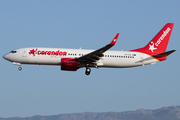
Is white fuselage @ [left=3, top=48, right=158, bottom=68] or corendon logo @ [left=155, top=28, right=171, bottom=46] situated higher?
corendon logo @ [left=155, top=28, right=171, bottom=46]

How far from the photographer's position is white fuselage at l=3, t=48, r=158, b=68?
5814 cm

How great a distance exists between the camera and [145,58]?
6175 cm

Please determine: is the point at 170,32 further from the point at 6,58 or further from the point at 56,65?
the point at 6,58

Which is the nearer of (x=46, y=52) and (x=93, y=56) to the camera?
(x=93, y=56)

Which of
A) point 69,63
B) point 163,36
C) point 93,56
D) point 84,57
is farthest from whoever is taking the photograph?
point 163,36

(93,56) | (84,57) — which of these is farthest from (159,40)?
(84,57)

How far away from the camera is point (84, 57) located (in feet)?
188

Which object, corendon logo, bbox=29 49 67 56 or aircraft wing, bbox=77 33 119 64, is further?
corendon logo, bbox=29 49 67 56

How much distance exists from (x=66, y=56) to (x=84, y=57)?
11.4ft

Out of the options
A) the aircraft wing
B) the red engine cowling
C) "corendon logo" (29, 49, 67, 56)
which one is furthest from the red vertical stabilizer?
"corendon logo" (29, 49, 67, 56)

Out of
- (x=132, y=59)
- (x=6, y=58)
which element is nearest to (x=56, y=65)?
(x=6, y=58)

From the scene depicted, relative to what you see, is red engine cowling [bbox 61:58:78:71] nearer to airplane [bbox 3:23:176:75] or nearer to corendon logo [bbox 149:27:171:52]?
airplane [bbox 3:23:176:75]

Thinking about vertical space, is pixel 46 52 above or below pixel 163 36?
below

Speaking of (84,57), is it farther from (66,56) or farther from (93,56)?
(66,56)
